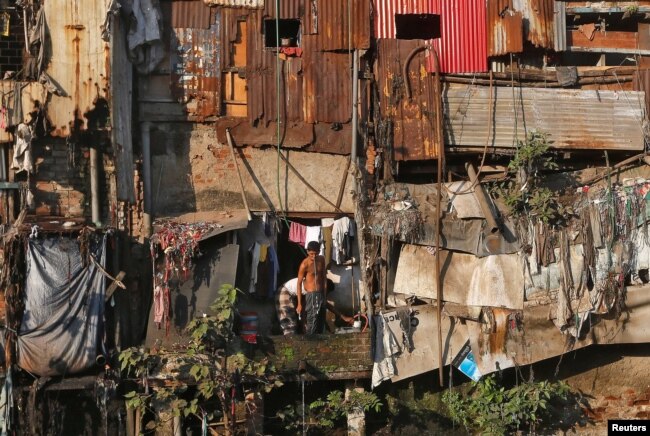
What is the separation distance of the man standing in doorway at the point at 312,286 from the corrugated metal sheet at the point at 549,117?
2377 mm

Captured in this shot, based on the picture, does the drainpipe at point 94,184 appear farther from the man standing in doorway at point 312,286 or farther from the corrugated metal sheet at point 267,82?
the man standing in doorway at point 312,286

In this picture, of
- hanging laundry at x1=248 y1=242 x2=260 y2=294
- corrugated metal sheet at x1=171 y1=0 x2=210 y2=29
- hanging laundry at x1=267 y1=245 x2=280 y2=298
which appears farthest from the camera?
corrugated metal sheet at x1=171 y1=0 x2=210 y2=29

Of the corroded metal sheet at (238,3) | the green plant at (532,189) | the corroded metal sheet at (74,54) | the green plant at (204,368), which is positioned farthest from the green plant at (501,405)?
the corroded metal sheet at (74,54)

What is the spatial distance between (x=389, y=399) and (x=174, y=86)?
488 centimetres

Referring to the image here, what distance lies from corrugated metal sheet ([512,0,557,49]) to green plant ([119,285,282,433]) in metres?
5.39

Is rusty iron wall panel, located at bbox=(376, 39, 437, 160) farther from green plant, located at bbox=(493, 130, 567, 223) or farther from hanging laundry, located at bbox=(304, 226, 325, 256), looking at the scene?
hanging laundry, located at bbox=(304, 226, 325, 256)

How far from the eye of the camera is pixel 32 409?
1083 centimetres

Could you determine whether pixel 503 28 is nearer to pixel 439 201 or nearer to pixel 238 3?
pixel 439 201

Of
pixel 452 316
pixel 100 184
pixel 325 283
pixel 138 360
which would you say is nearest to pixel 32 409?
pixel 138 360

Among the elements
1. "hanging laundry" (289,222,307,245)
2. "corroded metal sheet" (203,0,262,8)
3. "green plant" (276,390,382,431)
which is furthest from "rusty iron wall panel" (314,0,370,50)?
"green plant" (276,390,382,431)

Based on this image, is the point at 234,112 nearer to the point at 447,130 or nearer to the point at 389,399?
the point at 447,130

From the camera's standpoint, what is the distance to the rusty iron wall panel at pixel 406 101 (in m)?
12.2

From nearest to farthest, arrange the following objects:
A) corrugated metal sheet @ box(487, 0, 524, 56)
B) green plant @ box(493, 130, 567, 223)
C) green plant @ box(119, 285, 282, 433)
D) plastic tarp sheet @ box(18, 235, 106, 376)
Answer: green plant @ box(119, 285, 282, 433), plastic tarp sheet @ box(18, 235, 106, 376), green plant @ box(493, 130, 567, 223), corrugated metal sheet @ box(487, 0, 524, 56)

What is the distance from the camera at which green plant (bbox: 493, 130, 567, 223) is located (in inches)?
462
